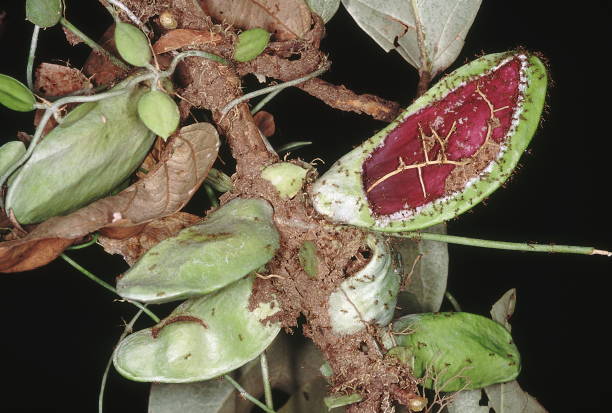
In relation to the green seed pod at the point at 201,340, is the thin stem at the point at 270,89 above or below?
above

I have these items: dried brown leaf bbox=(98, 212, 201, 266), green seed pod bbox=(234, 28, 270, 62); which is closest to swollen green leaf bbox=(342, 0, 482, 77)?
green seed pod bbox=(234, 28, 270, 62)

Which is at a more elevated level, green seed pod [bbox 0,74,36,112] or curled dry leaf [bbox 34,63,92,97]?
green seed pod [bbox 0,74,36,112]

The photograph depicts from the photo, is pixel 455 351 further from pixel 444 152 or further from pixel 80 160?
pixel 80 160

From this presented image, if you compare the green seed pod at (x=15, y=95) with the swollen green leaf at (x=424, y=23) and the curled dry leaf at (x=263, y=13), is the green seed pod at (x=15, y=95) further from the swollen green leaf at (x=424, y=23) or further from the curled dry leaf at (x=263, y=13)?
the swollen green leaf at (x=424, y=23)

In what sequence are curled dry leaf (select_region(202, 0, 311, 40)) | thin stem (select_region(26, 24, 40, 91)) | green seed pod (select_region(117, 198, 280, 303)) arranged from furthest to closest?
1. curled dry leaf (select_region(202, 0, 311, 40))
2. thin stem (select_region(26, 24, 40, 91))
3. green seed pod (select_region(117, 198, 280, 303))

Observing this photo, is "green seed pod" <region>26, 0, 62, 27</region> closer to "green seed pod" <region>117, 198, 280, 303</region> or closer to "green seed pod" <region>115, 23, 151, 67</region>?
"green seed pod" <region>115, 23, 151, 67</region>

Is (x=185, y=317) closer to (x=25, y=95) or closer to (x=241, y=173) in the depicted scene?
(x=241, y=173)

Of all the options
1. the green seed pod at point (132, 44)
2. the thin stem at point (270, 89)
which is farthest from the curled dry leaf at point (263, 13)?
the green seed pod at point (132, 44)
